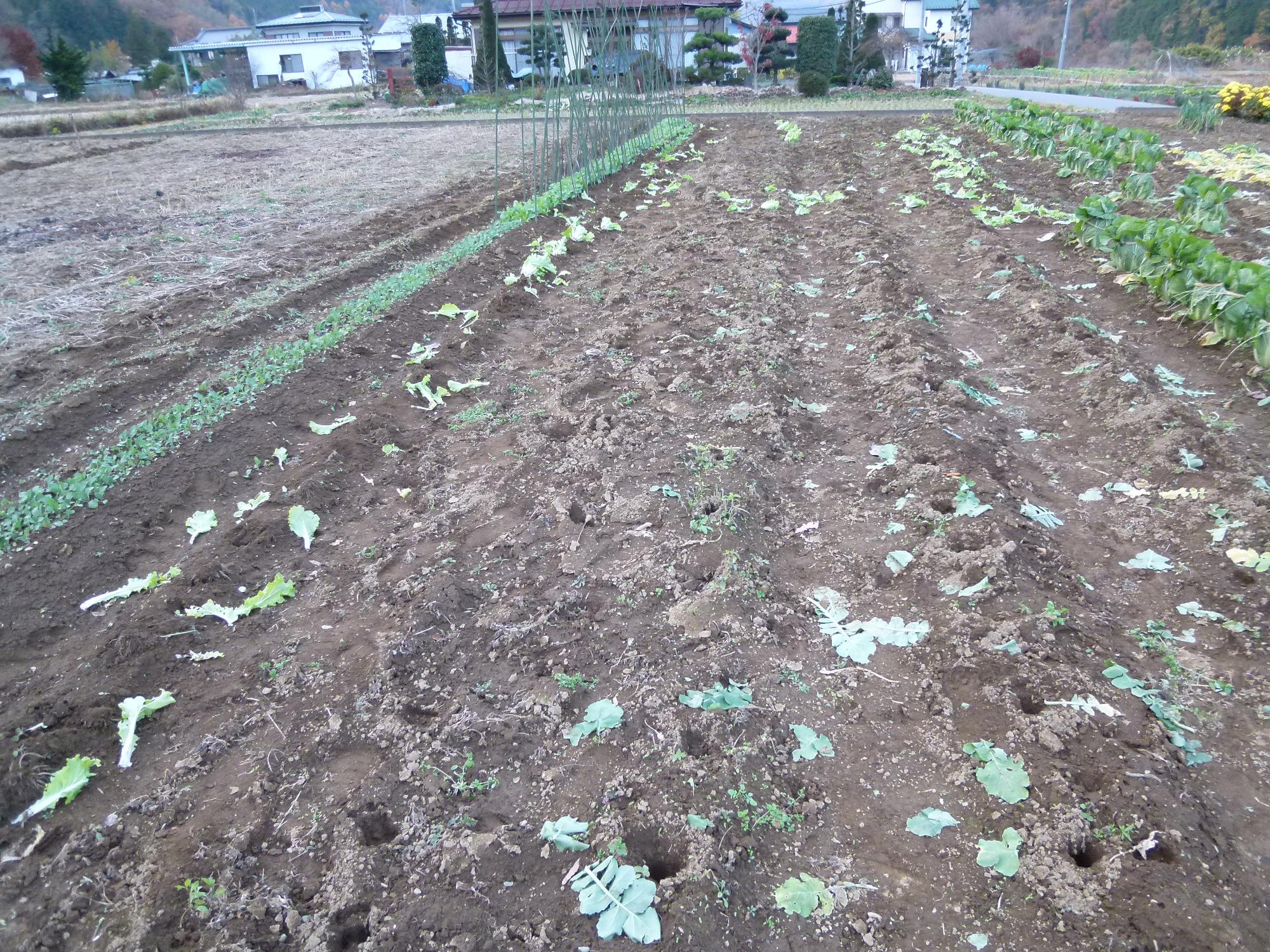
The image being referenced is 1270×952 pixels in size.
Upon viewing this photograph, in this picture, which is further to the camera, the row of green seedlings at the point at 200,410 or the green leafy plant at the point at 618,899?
the row of green seedlings at the point at 200,410

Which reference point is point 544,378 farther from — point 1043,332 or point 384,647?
point 1043,332

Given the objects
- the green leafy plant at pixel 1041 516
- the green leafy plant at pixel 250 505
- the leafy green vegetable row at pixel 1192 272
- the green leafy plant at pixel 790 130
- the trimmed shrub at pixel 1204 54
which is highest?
the trimmed shrub at pixel 1204 54

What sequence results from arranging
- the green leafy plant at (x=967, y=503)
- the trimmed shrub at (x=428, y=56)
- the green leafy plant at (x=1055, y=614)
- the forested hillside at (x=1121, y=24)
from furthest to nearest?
the forested hillside at (x=1121, y=24), the trimmed shrub at (x=428, y=56), the green leafy plant at (x=967, y=503), the green leafy plant at (x=1055, y=614)

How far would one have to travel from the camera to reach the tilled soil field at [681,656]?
2164 mm

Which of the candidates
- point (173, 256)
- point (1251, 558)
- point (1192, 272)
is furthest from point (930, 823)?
point (173, 256)

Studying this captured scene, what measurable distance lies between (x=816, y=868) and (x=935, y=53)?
36820mm

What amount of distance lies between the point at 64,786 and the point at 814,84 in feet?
95.2

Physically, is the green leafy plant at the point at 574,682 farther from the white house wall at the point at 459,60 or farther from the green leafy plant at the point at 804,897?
the white house wall at the point at 459,60

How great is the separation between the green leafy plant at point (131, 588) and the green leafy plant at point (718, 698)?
8.33ft

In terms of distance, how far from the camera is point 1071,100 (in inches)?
805

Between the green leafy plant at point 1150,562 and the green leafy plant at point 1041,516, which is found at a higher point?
the green leafy plant at point 1041,516

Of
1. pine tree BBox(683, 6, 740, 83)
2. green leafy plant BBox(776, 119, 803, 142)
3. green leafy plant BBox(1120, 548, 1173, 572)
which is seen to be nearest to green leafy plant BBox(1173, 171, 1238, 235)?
green leafy plant BBox(1120, 548, 1173, 572)

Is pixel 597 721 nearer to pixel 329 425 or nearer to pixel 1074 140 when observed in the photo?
pixel 329 425

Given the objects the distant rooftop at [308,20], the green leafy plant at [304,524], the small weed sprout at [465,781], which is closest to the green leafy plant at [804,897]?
the small weed sprout at [465,781]
